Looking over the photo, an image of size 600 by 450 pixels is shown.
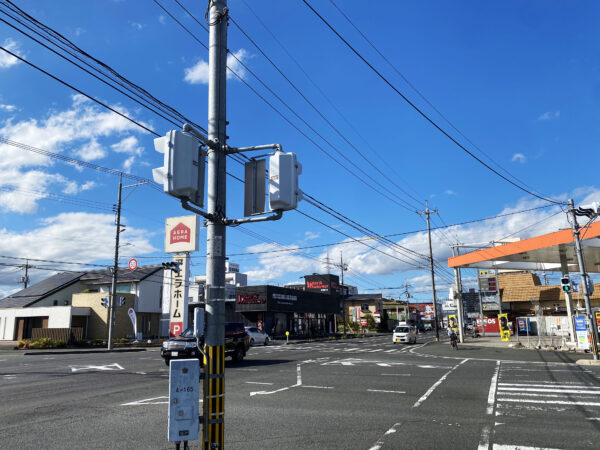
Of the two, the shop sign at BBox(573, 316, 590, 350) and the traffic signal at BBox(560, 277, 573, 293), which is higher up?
the traffic signal at BBox(560, 277, 573, 293)

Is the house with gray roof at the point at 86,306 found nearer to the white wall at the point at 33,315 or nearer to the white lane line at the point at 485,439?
the white wall at the point at 33,315

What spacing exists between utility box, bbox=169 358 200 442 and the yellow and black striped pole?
115 mm

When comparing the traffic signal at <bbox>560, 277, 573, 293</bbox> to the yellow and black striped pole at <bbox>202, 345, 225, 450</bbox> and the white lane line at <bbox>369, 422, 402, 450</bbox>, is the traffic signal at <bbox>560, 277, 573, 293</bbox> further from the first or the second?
the yellow and black striped pole at <bbox>202, 345, 225, 450</bbox>

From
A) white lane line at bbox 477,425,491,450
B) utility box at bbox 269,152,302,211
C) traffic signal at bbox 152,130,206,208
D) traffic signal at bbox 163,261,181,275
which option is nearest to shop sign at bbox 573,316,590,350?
white lane line at bbox 477,425,491,450

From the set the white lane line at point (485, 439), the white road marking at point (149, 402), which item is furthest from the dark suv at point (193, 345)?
the white lane line at point (485, 439)

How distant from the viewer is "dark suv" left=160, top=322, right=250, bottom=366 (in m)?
16.9

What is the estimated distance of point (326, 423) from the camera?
7.79 metres

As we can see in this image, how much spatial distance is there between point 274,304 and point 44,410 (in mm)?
41616

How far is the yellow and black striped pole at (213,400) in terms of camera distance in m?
4.16

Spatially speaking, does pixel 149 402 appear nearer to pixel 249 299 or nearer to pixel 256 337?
pixel 256 337

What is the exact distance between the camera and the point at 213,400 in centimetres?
425

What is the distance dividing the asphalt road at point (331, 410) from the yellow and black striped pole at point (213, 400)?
2.53 m

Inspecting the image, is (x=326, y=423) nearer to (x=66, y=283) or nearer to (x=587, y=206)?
(x=587, y=206)

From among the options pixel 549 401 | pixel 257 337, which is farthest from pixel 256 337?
pixel 549 401
